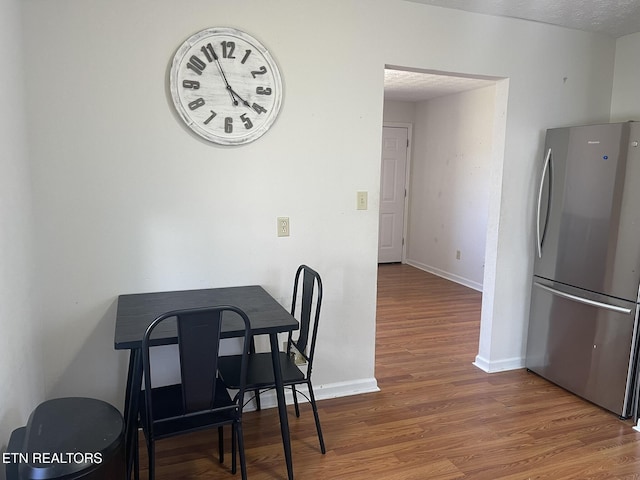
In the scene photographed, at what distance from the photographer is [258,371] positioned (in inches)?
86.6

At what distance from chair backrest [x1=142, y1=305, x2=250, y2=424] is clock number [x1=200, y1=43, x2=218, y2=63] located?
4.48ft

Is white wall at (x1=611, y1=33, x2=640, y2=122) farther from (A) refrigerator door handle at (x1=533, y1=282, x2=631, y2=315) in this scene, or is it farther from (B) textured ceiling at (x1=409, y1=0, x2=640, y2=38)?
(A) refrigerator door handle at (x1=533, y1=282, x2=631, y2=315)

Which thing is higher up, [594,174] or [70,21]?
[70,21]

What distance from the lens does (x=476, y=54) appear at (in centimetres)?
288

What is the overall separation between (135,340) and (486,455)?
1792mm

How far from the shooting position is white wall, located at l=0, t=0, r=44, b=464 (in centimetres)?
163

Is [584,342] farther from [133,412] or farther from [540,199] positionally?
[133,412]

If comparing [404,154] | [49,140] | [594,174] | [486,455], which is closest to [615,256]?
[594,174]

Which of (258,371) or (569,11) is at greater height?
(569,11)

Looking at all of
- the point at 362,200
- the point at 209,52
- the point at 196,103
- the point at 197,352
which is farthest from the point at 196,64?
the point at 197,352

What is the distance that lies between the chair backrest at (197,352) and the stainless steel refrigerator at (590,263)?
7.29ft

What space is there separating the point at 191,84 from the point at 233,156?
42cm

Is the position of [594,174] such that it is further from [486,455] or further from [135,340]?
[135,340]

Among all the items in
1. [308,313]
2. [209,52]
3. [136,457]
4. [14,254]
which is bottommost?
[136,457]
